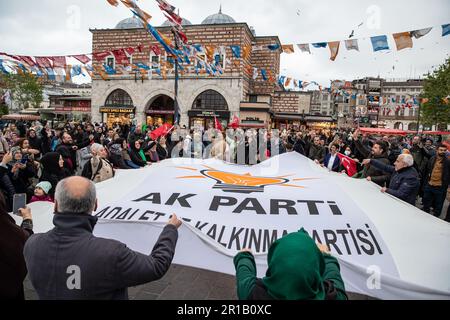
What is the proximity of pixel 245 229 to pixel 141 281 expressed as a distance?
1.43 meters

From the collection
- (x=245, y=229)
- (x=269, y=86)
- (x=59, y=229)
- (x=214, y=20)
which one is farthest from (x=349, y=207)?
(x=214, y=20)

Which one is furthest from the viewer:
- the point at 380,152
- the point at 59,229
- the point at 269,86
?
the point at 269,86

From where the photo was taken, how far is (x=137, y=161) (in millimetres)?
7867

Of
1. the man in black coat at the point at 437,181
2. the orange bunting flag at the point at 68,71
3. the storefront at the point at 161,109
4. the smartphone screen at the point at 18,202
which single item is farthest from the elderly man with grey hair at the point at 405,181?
the storefront at the point at 161,109

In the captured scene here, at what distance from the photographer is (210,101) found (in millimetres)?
32250

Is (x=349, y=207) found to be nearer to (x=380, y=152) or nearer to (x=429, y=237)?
(x=429, y=237)

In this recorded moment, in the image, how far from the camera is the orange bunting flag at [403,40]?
10.4 meters

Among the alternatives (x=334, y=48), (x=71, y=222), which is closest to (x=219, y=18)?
(x=334, y=48)

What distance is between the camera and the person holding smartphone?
2264 mm

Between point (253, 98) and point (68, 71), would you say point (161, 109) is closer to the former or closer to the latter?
point (253, 98)

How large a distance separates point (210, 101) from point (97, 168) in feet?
90.2

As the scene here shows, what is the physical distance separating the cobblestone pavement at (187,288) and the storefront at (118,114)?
31.4m

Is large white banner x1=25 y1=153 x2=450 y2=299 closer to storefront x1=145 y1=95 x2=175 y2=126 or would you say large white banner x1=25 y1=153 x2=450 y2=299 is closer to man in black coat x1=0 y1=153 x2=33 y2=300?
man in black coat x1=0 y1=153 x2=33 y2=300

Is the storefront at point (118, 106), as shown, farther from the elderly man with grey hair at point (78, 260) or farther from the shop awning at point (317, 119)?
the elderly man with grey hair at point (78, 260)
